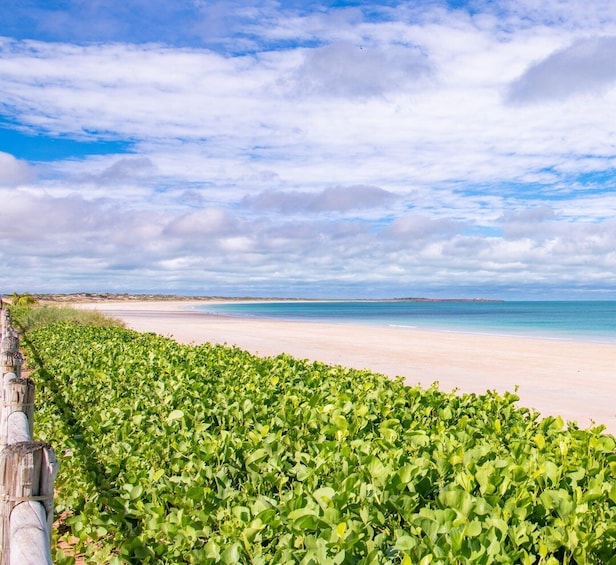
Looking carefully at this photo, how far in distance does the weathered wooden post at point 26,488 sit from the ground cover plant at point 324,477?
25.2 inches

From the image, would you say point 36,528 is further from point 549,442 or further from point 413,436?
point 549,442

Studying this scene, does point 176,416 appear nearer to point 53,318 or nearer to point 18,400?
point 18,400

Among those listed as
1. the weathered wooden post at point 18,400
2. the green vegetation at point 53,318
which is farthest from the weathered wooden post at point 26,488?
the green vegetation at point 53,318

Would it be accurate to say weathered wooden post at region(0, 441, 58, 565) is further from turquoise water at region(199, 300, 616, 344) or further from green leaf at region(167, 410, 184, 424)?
turquoise water at region(199, 300, 616, 344)

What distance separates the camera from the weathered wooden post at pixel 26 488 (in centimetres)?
277

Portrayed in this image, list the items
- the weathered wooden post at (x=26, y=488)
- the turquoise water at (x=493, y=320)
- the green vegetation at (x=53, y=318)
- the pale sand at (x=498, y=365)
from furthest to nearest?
1. the turquoise water at (x=493, y=320)
2. the green vegetation at (x=53, y=318)
3. the pale sand at (x=498, y=365)
4. the weathered wooden post at (x=26, y=488)

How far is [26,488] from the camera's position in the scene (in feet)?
9.46

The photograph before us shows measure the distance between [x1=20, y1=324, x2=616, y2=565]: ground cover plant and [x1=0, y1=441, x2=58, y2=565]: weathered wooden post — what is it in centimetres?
64

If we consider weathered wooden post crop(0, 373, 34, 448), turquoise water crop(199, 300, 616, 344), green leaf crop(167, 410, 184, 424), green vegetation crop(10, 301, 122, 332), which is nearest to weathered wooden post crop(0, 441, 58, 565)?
green leaf crop(167, 410, 184, 424)

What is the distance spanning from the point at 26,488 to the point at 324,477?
61.9 inches

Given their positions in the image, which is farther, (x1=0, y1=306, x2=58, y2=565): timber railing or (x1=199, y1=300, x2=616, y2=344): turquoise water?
(x1=199, y1=300, x2=616, y2=344): turquoise water

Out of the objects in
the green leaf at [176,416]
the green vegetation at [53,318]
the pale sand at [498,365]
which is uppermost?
the green leaf at [176,416]

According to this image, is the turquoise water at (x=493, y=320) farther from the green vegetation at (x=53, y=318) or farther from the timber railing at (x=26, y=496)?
the timber railing at (x=26, y=496)

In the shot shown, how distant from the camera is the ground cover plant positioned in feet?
8.68
